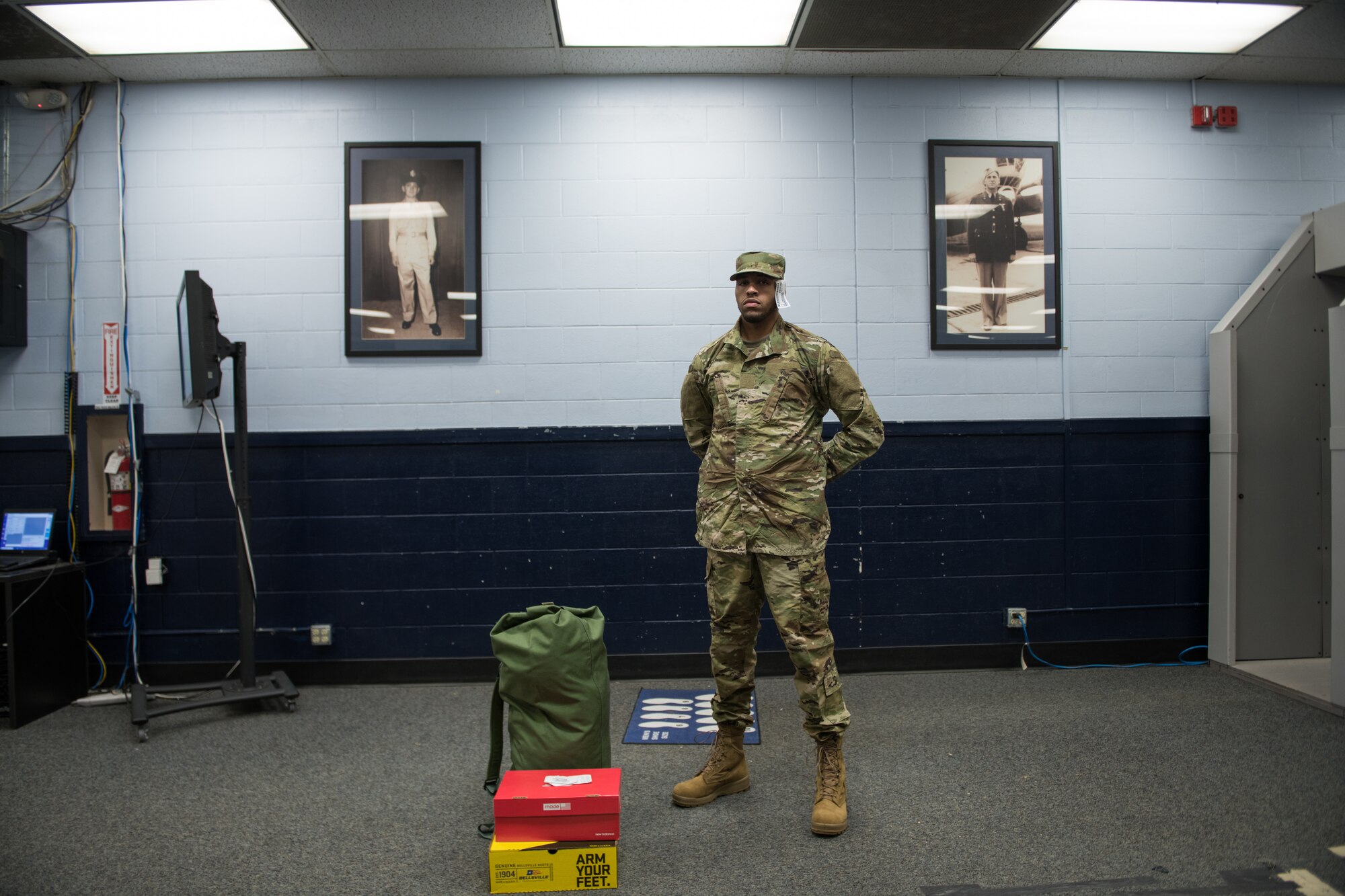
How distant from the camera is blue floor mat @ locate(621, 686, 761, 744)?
2.92 m

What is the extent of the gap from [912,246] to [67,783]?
12.8 ft

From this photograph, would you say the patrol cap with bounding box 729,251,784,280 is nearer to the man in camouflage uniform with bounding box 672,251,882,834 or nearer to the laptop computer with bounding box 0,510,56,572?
the man in camouflage uniform with bounding box 672,251,882,834

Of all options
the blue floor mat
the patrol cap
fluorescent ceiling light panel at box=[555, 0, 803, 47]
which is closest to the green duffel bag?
the blue floor mat

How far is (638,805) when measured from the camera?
94.0 inches

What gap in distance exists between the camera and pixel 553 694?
2.22 meters

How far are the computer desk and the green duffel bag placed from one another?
7.58 feet

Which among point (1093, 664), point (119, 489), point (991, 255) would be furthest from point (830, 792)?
point (119, 489)

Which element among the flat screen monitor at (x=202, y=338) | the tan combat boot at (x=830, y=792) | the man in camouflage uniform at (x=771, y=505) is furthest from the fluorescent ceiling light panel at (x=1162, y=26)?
the flat screen monitor at (x=202, y=338)

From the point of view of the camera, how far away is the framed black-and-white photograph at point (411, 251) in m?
3.71

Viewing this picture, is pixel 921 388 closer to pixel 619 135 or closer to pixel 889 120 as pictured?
pixel 889 120

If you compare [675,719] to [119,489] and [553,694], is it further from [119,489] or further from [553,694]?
[119,489]

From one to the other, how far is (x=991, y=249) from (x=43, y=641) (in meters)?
4.48

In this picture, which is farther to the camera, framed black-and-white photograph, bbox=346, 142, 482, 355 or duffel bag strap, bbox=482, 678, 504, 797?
framed black-and-white photograph, bbox=346, 142, 482, 355

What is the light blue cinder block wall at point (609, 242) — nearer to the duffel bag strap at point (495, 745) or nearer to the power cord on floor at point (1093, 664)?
the power cord on floor at point (1093, 664)
